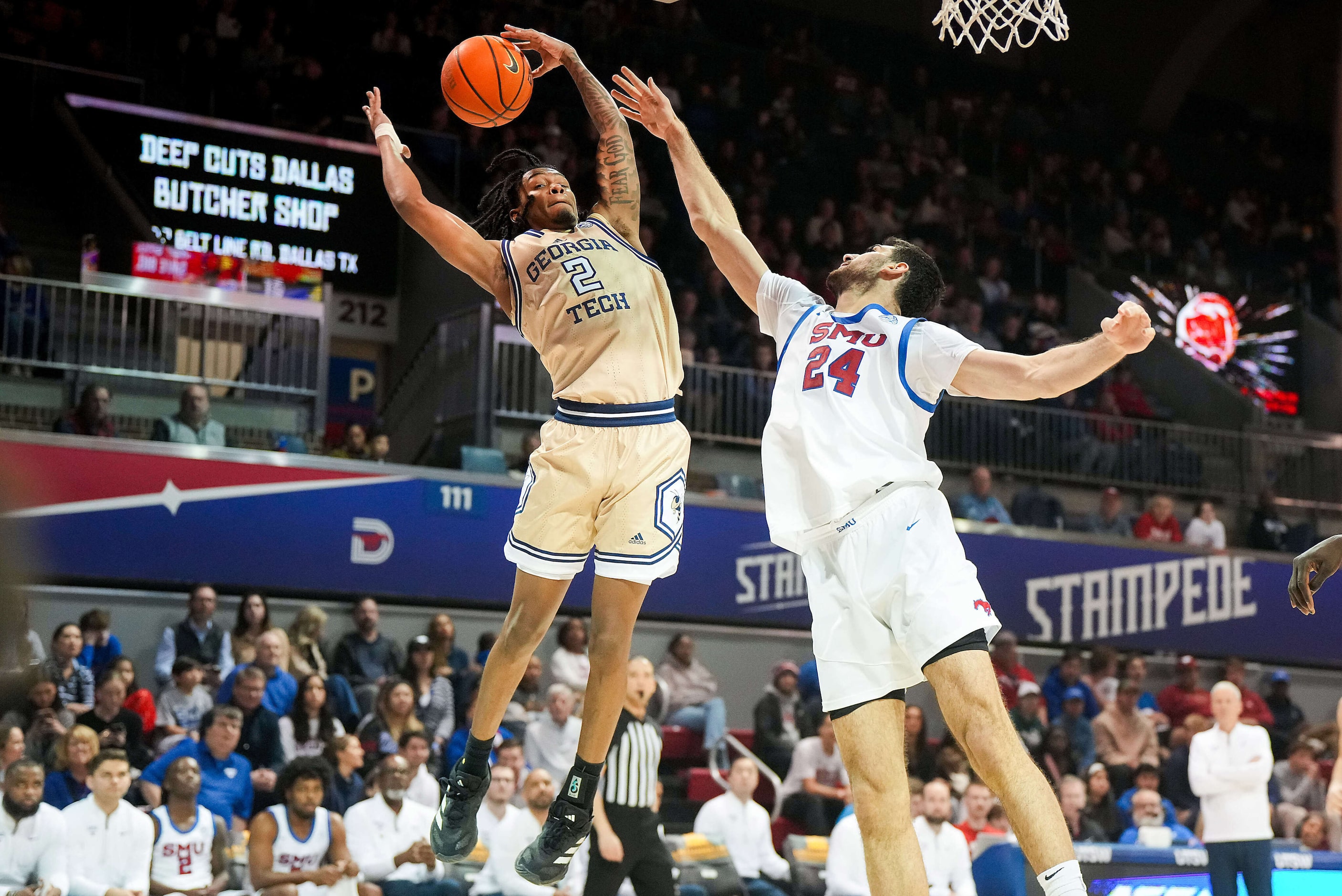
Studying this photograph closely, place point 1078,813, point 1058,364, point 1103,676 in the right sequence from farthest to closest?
point 1103,676, point 1078,813, point 1058,364

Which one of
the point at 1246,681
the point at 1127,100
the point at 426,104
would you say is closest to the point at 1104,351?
the point at 1246,681

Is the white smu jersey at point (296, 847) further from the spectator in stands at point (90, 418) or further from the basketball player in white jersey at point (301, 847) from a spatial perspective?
the spectator in stands at point (90, 418)

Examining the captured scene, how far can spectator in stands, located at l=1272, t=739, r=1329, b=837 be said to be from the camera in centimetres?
1336

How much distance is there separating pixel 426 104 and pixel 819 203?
5130 mm

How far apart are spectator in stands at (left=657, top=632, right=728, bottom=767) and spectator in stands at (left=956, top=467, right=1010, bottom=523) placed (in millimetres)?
3553

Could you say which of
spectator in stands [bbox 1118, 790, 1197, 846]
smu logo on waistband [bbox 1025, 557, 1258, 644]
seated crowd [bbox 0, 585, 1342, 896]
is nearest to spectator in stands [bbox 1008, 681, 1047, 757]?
seated crowd [bbox 0, 585, 1342, 896]

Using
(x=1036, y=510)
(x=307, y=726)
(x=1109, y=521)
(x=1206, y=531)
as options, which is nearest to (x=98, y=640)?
(x=307, y=726)

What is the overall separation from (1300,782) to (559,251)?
1033 cm

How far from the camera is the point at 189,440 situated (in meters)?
13.1

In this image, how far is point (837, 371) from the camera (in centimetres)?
518

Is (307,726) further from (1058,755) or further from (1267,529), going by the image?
(1267,529)

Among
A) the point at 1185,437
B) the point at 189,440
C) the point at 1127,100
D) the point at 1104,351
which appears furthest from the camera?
the point at 1127,100

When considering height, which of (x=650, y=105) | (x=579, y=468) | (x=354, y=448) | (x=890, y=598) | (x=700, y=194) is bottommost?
(x=890, y=598)

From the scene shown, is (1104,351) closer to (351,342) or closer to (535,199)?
(535,199)
